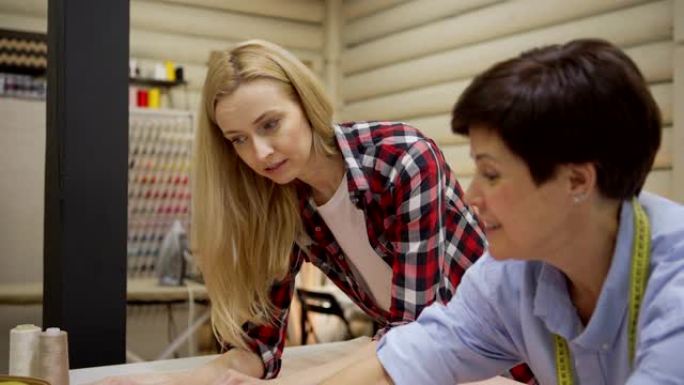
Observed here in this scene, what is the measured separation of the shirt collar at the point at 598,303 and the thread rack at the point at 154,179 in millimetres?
4577

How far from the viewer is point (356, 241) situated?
191cm

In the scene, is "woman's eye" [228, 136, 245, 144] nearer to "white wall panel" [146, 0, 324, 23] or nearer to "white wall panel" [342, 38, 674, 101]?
"white wall panel" [342, 38, 674, 101]

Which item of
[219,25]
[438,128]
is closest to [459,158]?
[438,128]

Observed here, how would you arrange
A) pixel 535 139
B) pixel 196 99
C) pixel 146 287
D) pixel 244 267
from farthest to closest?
pixel 196 99 < pixel 146 287 < pixel 244 267 < pixel 535 139

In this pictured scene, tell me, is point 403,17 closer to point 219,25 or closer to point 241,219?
point 219,25

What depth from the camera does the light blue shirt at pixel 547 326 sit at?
0.98 metres

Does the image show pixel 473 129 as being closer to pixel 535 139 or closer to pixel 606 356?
pixel 535 139

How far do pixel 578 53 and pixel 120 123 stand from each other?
1.66 meters

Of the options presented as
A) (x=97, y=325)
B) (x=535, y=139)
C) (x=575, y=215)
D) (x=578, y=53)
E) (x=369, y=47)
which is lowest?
(x=97, y=325)

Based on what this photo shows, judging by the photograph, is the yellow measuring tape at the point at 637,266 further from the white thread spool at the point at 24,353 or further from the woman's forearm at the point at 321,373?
the white thread spool at the point at 24,353

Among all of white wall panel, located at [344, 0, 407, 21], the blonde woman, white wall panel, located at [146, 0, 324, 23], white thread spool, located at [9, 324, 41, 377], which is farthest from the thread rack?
white thread spool, located at [9, 324, 41, 377]

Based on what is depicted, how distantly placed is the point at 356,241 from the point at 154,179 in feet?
13.0

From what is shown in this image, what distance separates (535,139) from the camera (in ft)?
3.36

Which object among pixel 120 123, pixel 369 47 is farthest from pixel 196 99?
pixel 120 123
